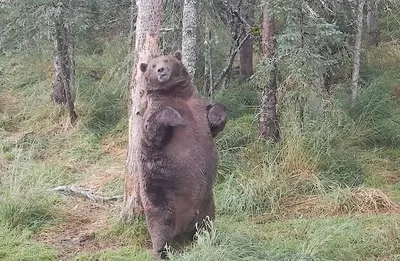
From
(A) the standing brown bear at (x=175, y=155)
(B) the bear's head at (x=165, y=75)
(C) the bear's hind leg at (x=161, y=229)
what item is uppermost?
(B) the bear's head at (x=165, y=75)

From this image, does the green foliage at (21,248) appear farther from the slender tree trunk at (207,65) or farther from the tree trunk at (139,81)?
the slender tree trunk at (207,65)

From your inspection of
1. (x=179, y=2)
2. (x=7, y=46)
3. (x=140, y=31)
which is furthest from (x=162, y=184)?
(x=7, y=46)

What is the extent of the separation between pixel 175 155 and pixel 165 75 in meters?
0.70

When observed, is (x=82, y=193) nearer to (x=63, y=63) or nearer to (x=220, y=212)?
(x=220, y=212)

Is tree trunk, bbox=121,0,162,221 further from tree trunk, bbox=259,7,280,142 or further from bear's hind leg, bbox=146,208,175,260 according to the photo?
tree trunk, bbox=259,7,280,142

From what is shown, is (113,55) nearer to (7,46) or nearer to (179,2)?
(7,46)

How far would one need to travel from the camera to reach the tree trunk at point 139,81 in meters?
6.13

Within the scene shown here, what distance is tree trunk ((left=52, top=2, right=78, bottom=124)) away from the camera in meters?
10.6

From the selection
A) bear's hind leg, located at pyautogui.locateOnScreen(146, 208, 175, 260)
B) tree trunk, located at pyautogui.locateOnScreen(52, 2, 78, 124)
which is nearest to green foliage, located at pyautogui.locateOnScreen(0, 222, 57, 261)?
bear's hind leg, located at pyautogui.locateOnScreen(146, 208, 175, 260)

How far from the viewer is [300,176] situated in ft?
24.5

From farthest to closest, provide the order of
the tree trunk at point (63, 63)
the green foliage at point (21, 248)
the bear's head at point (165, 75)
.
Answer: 1. the tree trunk at point (63, 63)
2. the green foliage at point (21, 248)
3. the bear's head at point (165, 75)

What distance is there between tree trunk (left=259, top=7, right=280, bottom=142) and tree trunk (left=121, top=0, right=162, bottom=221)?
6.76ft

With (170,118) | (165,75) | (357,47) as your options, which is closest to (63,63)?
(357,47)

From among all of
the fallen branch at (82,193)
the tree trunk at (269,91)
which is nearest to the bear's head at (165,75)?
the fallen branch at (82,193)
